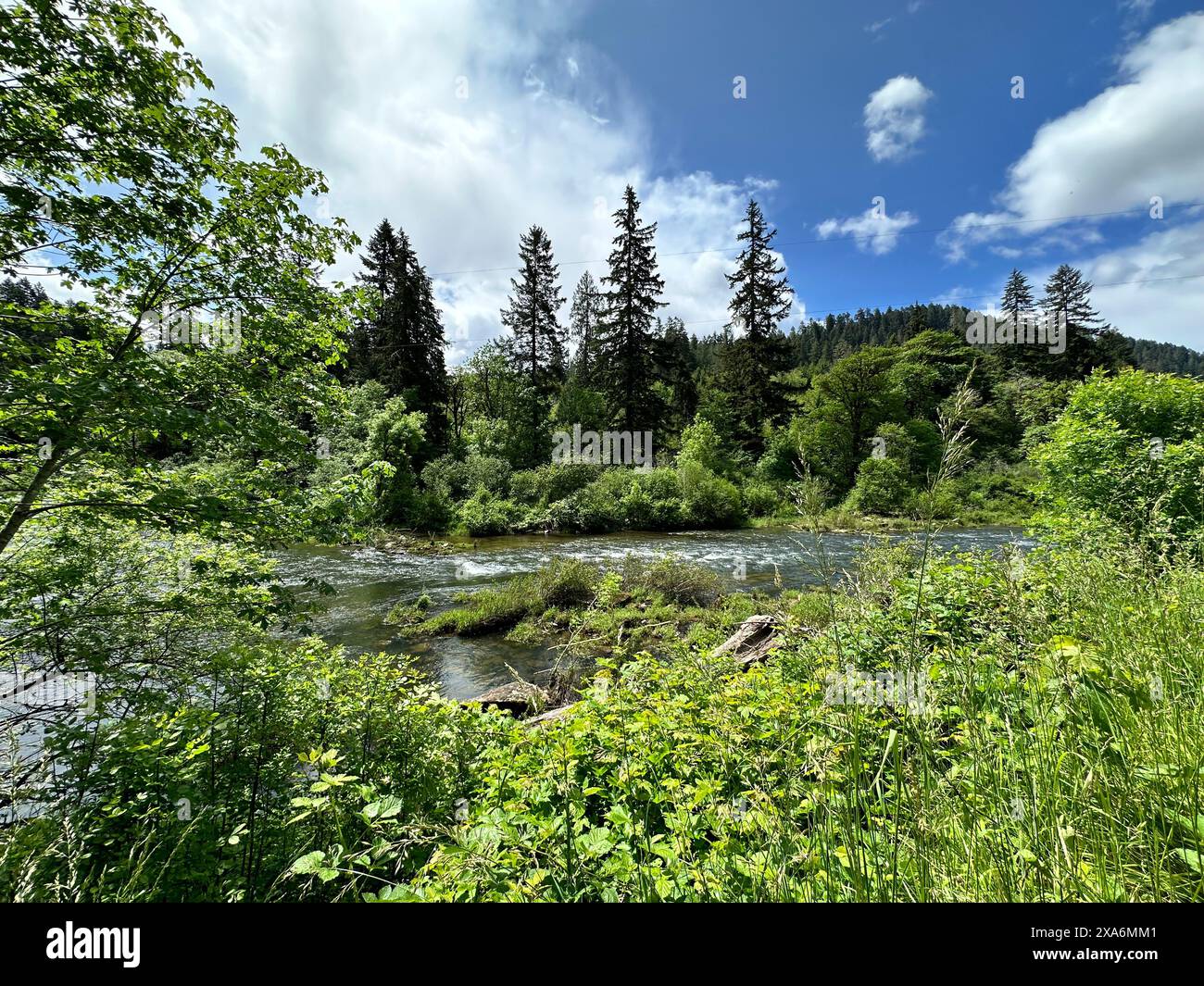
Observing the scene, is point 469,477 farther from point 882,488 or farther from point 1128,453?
point 1128,453

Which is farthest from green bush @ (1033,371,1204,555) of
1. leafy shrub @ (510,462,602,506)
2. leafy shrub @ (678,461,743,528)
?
leafy shrub @ (510,462,602,506)

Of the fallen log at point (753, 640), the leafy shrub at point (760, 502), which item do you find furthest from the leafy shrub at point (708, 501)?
the fallen log at point (753, 640)

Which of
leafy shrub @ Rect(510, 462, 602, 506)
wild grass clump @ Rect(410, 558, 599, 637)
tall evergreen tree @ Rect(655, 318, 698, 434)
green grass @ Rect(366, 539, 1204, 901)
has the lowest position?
wild grass clump @ Rect(410, 558, 599, 637)

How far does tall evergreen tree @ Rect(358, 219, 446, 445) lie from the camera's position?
3102cm

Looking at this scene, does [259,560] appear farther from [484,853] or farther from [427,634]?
[427,634]

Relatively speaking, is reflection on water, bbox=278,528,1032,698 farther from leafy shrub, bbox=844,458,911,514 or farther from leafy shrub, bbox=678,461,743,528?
leafy shrub, bbox=844,458,911,514

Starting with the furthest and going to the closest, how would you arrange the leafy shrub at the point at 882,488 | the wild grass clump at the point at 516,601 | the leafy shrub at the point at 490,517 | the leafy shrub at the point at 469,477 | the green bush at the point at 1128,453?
the leafy shrub at the point at 469,477
the leafy shrub at the point at 882,488
the leafy shrub at the point at 490,517
the wild grass clump at the point at 516,601
the green bush at the point at 1128,453

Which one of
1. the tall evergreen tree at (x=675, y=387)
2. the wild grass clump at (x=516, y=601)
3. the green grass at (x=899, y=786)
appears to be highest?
the tall evergreen tree at (x=675, y=387)

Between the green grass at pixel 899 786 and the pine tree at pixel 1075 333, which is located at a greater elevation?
the pine tree at pixel 1075 333

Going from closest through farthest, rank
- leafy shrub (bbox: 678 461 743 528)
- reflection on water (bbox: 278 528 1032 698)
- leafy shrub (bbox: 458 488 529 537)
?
reflection on water (bbox: 278 528 1032 698), leafy shrub (bbox: 458 488 529 537), leafy shrub (bbox: 678 461 743 528)

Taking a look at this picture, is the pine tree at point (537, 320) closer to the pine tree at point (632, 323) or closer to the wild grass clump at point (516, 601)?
the pine tree at point (632, 323)

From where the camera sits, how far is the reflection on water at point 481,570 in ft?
29.0

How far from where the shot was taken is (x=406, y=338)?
103 ft

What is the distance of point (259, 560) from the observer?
463cm
